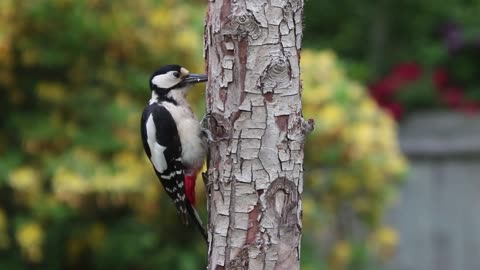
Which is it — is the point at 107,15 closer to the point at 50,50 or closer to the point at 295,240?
the point at 50,50

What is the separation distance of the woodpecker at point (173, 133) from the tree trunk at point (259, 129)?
641 mm

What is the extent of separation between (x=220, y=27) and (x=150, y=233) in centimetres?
268

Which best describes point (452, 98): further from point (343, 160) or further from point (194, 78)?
point (194, 78)

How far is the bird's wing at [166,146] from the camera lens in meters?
3.62

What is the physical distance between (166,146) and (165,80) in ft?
0.86

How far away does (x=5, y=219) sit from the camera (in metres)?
5.22

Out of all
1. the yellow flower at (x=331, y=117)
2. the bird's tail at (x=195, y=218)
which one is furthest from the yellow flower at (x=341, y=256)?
the bird's tail at (x=195, y=218)

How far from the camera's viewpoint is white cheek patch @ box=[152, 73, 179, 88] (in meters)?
3.61

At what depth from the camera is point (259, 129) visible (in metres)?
2.92

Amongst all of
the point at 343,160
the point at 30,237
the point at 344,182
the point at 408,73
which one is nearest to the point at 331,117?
the point at 343,160

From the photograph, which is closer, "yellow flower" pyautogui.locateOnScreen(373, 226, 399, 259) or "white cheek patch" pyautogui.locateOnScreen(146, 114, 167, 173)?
"white cheek patch" pyautogui.locateOnScreen(146, 114, 167, 173)

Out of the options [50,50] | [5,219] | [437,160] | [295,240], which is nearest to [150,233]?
[5,219]

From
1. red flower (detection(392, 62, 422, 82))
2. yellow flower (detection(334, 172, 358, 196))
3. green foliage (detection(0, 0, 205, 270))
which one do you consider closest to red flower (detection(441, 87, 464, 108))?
red flower (detection(392, 62, 422, 82))

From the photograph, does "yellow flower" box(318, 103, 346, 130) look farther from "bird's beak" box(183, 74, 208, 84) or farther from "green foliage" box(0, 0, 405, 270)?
"bird's beak" box(183, 74, 208, 84)
